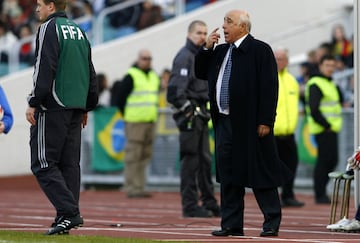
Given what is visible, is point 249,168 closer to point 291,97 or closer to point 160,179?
point 291,97

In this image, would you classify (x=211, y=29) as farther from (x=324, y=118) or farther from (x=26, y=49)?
(x=324, y=118)

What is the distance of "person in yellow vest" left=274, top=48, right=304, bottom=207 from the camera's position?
18.3 meters

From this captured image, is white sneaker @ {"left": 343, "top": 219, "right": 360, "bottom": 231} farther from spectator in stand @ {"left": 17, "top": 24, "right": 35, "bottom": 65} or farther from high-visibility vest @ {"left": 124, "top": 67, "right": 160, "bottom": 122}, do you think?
spectator in stand @ {"left": 17, "top": 24, "right": 35, "bottom": 65}

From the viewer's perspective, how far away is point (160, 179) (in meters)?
22.9

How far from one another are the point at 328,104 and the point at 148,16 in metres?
9.82

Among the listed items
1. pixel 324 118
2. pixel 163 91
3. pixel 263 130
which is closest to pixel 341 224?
pixel 263 130

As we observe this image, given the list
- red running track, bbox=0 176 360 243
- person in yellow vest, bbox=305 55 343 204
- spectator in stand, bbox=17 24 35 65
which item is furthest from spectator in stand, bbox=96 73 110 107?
person in yellow vest, bbox=305 55 343 204

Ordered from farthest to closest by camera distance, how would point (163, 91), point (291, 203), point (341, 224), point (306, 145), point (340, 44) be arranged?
point (340, 44), point (163, 91), point (306, 145), point (291, 203), point (341, 224)

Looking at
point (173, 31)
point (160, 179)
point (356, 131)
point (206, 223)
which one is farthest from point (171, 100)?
point (173, 31)

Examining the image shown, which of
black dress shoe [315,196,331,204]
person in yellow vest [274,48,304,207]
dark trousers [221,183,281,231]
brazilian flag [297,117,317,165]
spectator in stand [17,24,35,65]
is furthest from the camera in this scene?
spectator in stand [17,24,35,65]

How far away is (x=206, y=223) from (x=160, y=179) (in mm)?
8456

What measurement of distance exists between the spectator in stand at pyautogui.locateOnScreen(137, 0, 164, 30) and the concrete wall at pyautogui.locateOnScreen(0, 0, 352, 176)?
2.23 feet

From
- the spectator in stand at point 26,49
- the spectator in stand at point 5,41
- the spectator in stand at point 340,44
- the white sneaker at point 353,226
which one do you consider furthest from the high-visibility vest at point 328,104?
the spectator in stand at point 5,41

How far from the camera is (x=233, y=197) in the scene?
12.3m
